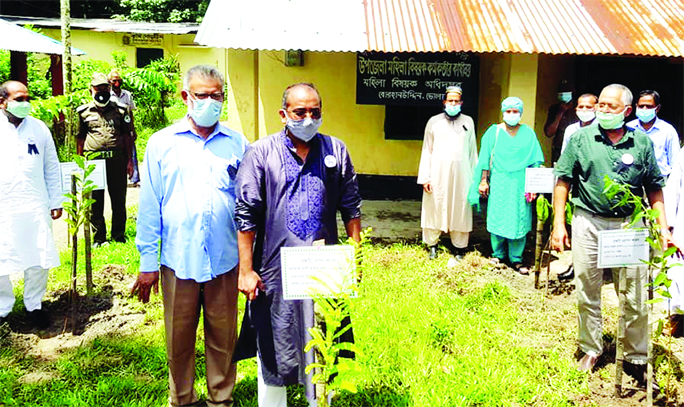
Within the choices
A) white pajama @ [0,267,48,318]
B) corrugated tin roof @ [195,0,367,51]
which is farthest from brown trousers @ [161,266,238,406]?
corrugated tin roof @ [195,0,367,51]

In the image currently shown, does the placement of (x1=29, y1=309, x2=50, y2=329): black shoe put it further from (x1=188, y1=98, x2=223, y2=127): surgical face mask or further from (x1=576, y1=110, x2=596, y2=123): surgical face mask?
(x1=576, y1=110, x2=596, y2=123): surgical face mask

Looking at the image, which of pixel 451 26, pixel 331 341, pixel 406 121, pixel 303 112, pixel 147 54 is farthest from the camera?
pixel 147 54

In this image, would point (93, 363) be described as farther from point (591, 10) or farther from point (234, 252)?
point (591, 10)

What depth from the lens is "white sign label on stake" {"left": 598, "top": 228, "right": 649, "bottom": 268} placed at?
3450 mm

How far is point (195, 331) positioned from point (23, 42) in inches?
342

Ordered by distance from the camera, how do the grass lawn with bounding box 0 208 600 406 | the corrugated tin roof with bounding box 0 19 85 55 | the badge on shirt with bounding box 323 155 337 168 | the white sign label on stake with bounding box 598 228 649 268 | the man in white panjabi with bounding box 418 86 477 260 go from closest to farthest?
1. the badge on shirt with bounding box 323 155 337 168
2. the white sign label on stake with bounding box 598 228 649 268
3. the grass lawn with bounding box 0 208 600 406
4. the man in white panjabi with bounding box 418 86 477 260
5. the corrugated tin roof with bounding box 0 19 85 55

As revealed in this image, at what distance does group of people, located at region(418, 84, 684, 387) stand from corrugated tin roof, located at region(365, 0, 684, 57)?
0.78m

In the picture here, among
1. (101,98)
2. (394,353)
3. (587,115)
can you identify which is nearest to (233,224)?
(394,353)

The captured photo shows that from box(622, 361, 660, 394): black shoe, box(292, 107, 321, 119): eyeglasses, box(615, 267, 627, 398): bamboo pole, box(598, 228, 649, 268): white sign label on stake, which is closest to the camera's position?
box(292, 107, 321, 119): eyeglasses

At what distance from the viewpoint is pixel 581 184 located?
12.8 ft

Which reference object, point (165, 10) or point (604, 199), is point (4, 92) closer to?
point (604, 199)

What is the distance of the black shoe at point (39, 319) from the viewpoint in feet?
15.6

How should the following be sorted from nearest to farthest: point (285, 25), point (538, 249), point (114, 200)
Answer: point (538, 249) < point (114, 200) < point (285, 25)

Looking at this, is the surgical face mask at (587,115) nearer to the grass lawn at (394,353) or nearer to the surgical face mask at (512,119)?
the surgical face mask at (512,119)
